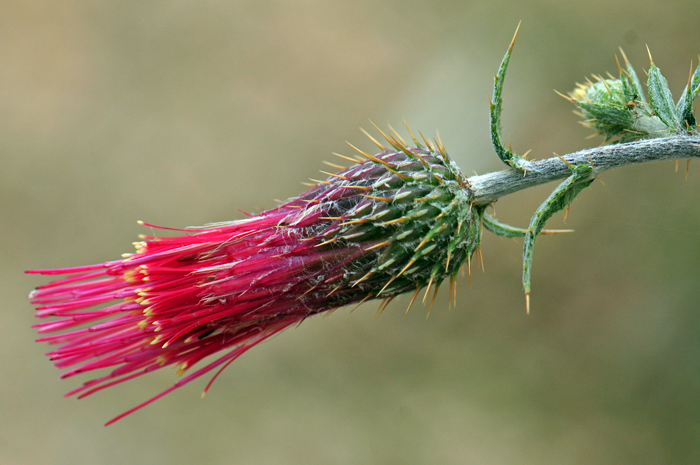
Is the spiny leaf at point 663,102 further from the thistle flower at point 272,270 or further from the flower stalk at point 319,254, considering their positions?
the thistle flower at point 272,270

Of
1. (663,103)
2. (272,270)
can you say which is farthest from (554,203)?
(272,270)

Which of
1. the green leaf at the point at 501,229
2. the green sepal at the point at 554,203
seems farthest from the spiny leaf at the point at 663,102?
the green leaf at the point at 501,229

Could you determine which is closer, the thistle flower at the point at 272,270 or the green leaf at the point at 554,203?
the green leaf at the point at 554,203

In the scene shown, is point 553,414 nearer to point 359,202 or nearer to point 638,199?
point 638,199

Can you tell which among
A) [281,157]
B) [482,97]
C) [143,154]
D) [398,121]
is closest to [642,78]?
[482,97]

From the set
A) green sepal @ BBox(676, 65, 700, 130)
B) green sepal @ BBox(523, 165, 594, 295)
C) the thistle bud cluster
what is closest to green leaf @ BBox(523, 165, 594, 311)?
green sepal @ BBox(523, 165, 594, 295)
